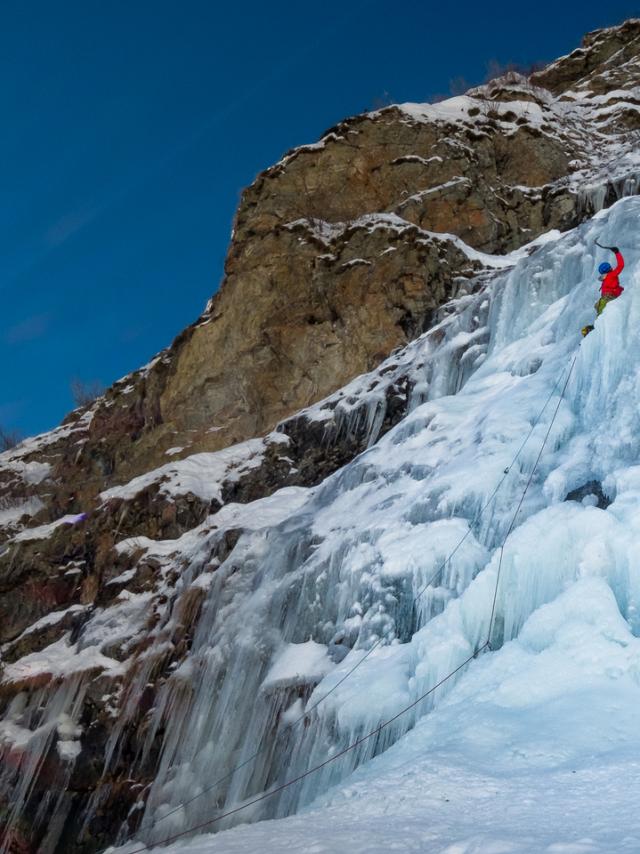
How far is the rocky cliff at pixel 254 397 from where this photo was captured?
44.0ft

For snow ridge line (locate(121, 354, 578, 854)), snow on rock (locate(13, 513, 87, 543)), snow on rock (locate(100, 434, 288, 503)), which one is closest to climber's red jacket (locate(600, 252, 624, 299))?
snow ridge line (locate(121, 354, 578, 854))

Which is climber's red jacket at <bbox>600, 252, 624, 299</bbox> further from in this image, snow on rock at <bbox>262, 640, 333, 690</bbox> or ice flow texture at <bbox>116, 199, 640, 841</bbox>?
snow on rock at <bbox>262, 640, 333, 690</bbox>

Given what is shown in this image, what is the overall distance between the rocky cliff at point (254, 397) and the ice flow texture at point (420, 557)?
125 centimetres

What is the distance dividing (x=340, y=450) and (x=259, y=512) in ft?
5.93

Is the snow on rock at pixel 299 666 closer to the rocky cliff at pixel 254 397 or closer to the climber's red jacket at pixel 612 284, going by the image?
the rocky cliff at pixel 254 397

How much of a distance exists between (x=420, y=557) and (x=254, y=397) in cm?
1150

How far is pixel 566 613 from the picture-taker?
6363 mm

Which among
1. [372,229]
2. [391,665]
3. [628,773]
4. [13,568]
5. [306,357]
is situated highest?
[372,229]

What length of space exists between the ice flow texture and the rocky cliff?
125 cm

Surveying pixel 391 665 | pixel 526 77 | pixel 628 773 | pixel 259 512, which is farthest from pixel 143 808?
pixel 526 77

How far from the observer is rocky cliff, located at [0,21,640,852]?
44.0ft

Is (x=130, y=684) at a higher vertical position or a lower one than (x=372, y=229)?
lower

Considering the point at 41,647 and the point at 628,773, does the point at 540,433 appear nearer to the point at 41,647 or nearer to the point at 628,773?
the point at 628,773

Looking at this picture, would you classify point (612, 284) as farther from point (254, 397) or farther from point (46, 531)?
point (46, 531)
